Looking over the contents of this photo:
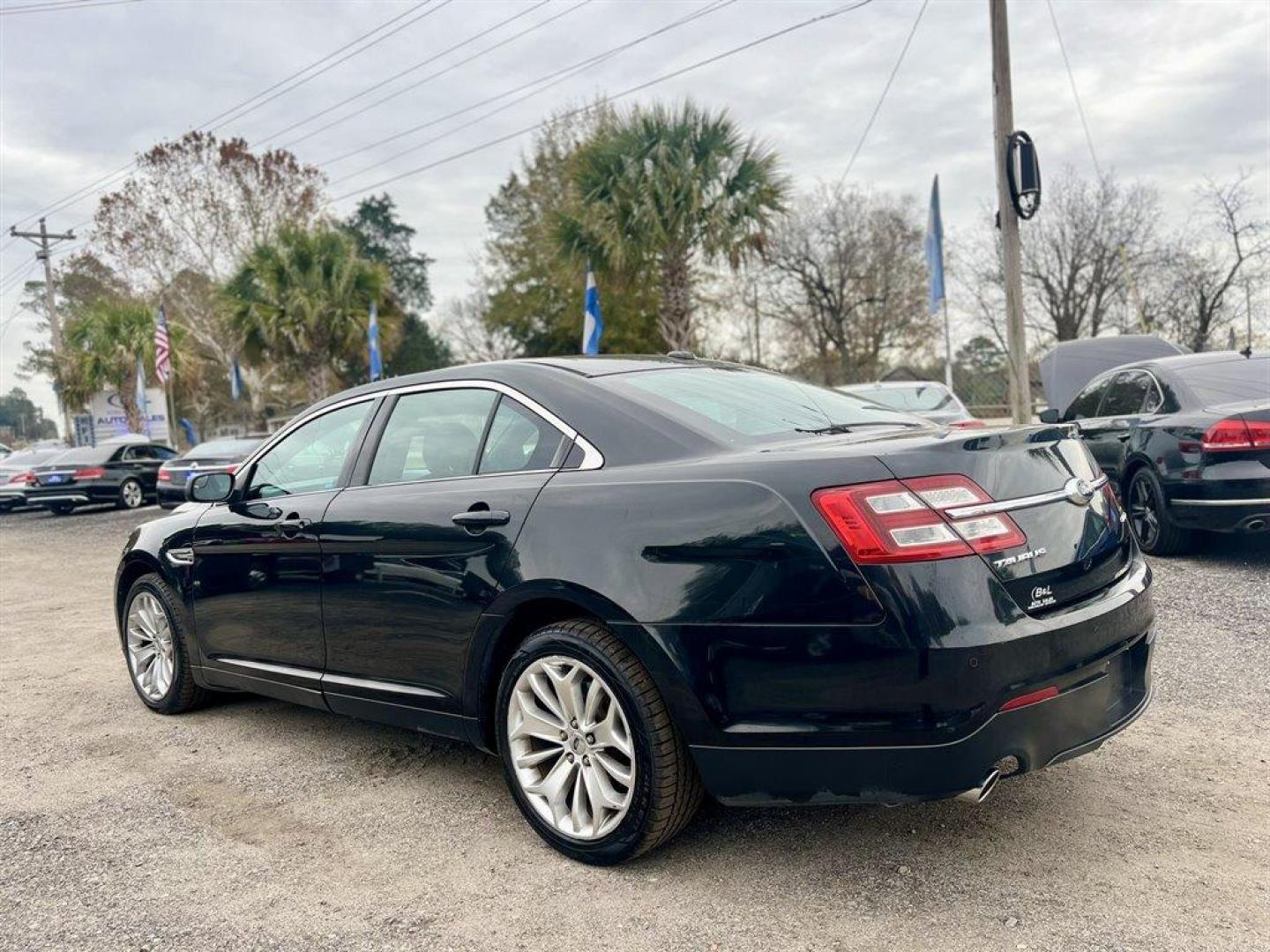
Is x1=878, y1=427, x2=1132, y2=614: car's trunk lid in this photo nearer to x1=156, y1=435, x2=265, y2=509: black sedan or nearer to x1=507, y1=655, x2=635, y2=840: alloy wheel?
x1=507, y1=655, x2=635, y2=840: alloy wheel

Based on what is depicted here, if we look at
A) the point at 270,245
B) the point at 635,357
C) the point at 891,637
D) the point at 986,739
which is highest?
the point at 270,245

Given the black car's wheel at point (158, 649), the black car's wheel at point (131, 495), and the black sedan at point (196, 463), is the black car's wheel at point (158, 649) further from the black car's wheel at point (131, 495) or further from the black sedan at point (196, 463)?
the black car's wheel at point (131, 495)

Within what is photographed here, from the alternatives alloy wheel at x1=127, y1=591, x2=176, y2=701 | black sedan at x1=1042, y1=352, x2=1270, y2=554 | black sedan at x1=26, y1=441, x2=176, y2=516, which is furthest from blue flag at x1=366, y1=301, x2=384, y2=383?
alloy wheel at x1=127, y1=591, x2=176, y2=701

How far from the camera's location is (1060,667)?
2.61 m

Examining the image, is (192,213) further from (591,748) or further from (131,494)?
(591,748)

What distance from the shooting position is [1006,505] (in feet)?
8.66

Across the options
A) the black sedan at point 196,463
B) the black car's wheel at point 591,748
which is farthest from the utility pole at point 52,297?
the black car's wheel at point 591,748

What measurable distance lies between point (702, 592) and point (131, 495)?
21.8m

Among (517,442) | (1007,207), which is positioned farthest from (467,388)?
(1007,207)

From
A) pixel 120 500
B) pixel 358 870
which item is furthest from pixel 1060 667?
pixel 120 500

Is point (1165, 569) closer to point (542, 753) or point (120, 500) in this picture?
point (542, 753)

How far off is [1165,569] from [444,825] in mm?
5549

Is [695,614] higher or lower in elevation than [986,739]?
higher

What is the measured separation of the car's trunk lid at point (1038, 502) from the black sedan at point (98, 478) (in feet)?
69.7
